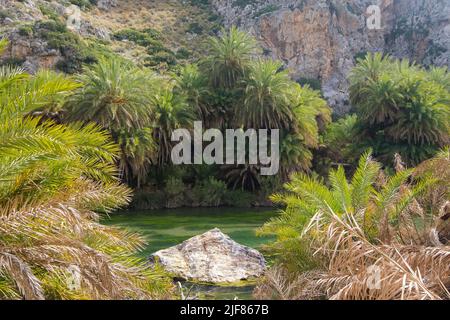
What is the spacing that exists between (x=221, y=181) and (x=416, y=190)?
2235 cm

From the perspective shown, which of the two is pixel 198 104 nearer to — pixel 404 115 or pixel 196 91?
pixel 196 91

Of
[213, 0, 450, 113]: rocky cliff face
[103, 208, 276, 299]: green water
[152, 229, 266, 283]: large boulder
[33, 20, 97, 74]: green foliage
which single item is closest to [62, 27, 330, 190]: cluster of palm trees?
[103, 208, 276, 299]: green water

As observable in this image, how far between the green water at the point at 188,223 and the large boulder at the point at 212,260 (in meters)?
3.27

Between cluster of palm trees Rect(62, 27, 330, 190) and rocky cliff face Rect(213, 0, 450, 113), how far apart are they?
28.3 metres

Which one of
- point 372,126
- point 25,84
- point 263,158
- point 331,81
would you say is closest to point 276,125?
point 263,158

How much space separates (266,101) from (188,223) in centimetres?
905

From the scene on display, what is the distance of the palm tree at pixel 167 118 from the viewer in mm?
29547

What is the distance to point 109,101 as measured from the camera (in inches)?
1040

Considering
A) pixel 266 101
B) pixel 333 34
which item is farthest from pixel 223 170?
pixel 333 34

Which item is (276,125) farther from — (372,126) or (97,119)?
(97,119)

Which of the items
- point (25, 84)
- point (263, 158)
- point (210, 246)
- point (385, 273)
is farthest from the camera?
point (263, 158)

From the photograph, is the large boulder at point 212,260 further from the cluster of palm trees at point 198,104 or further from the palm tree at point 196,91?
the palm tree at point 196,91

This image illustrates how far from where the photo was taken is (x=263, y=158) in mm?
30812

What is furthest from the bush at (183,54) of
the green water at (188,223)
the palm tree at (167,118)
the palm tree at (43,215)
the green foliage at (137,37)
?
the palm tree at (43,215)
